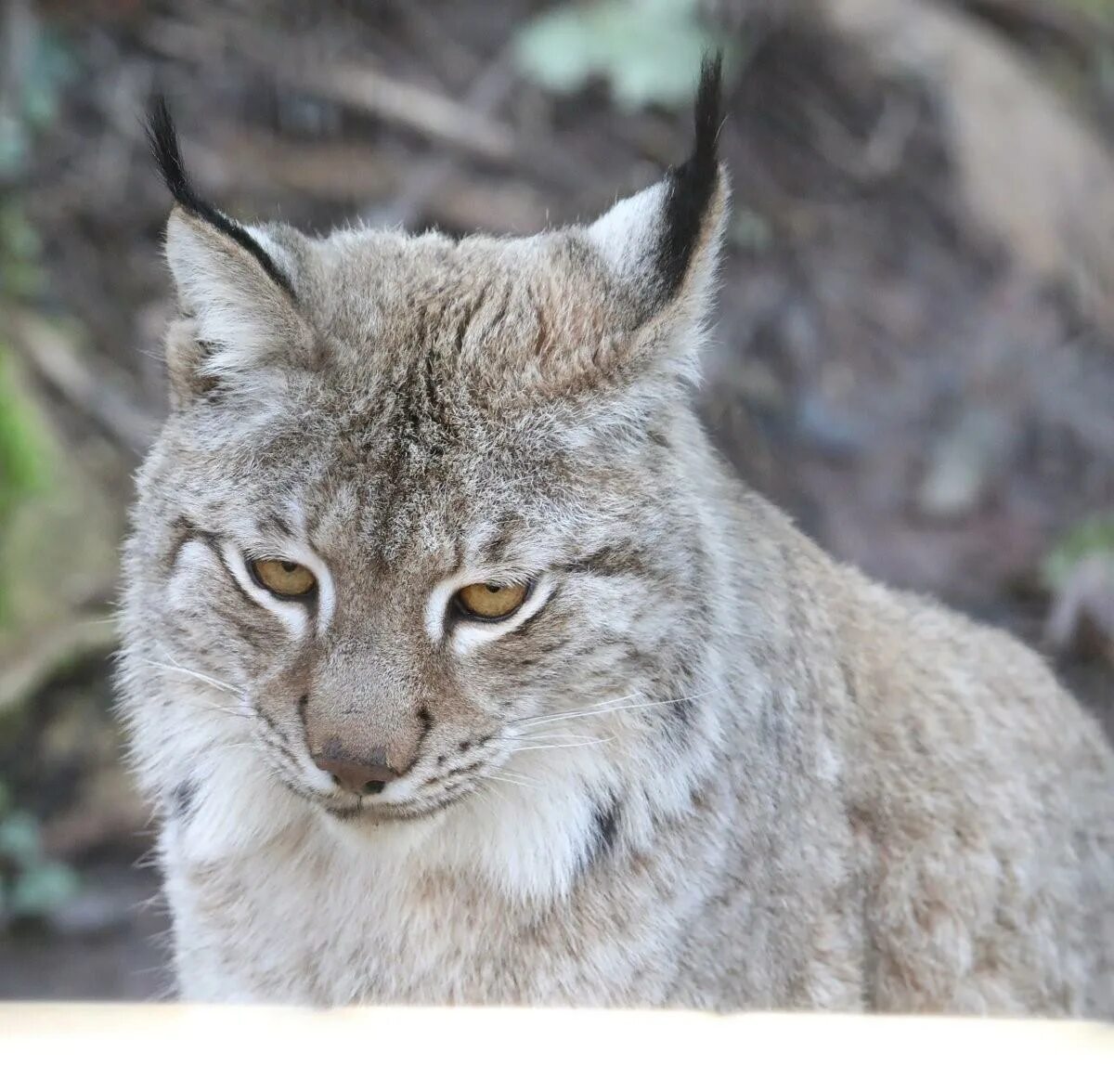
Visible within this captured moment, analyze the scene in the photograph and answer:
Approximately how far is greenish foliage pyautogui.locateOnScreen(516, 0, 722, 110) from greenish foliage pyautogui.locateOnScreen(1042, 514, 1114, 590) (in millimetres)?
1142

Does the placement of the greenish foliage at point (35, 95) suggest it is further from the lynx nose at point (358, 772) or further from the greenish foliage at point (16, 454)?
the lynx nose at point (358, 772)

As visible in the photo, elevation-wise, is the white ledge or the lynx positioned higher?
the lynx

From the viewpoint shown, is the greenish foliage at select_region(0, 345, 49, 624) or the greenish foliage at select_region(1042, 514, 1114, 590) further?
the greenish foliage at select_region(0, 345, 49, 624)

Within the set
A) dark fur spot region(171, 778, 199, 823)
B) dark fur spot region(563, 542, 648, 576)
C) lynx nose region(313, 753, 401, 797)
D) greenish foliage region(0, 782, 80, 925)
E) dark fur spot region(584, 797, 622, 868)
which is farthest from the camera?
greenish foliage region(0, 782, 80, 925)

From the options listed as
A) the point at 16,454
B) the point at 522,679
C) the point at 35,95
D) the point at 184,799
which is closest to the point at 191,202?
the point at 522,679

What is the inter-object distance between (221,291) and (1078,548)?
1.85 metres

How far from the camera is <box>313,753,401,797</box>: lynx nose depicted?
1668 millimetres

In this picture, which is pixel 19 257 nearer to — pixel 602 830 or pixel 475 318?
pixel 475 318

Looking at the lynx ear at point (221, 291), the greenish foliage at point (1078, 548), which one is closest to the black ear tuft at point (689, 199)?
the lynx ear at point (221, 291)

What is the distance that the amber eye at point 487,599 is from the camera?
5.68 ft

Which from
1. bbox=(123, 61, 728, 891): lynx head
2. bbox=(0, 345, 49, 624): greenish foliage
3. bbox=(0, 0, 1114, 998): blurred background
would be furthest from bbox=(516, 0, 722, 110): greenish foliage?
bbox=(0, 345, 49, 624): greenish foliage

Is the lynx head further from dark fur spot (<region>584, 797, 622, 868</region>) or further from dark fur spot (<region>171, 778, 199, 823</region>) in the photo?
dark fur spot (<region>171, 778, 199, 823</region>)

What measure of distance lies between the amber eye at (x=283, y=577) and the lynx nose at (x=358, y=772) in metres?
0.21

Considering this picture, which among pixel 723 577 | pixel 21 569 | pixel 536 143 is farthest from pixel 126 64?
pixel 723 577
